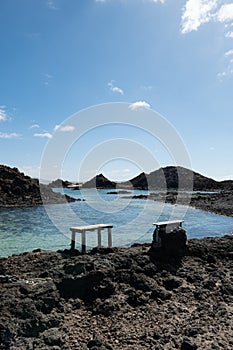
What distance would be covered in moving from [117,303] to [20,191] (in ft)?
144

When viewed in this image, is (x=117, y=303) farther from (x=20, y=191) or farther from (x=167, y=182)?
(x=167, y=182)

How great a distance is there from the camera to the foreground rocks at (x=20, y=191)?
44.0 meters

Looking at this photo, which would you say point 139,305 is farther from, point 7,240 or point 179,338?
point 7,240

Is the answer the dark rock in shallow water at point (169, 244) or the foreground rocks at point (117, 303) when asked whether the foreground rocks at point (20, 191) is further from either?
the foreground rocks at point (117, 303)

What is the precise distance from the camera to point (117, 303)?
7773 mm

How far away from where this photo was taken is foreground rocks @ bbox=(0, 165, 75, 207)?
44.0 m

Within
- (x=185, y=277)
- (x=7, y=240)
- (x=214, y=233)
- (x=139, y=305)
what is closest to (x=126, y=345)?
(x=139, y=305)

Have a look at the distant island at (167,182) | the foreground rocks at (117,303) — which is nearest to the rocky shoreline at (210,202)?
the foreground rocks at (117,303)

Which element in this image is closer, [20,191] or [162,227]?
[162,227]

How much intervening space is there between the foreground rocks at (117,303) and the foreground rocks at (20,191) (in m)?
33.4

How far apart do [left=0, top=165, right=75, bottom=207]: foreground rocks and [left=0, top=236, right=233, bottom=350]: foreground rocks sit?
3342 centimetres

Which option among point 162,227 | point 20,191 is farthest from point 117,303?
point 20,191

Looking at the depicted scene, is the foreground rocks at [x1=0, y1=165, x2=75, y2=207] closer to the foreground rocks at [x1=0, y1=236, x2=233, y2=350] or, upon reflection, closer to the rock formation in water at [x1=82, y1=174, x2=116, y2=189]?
the foreground rocks at [x1=0, y1=236, x2=233, y2=350]

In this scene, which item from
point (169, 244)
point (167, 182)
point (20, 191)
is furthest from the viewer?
point (167, 182)
